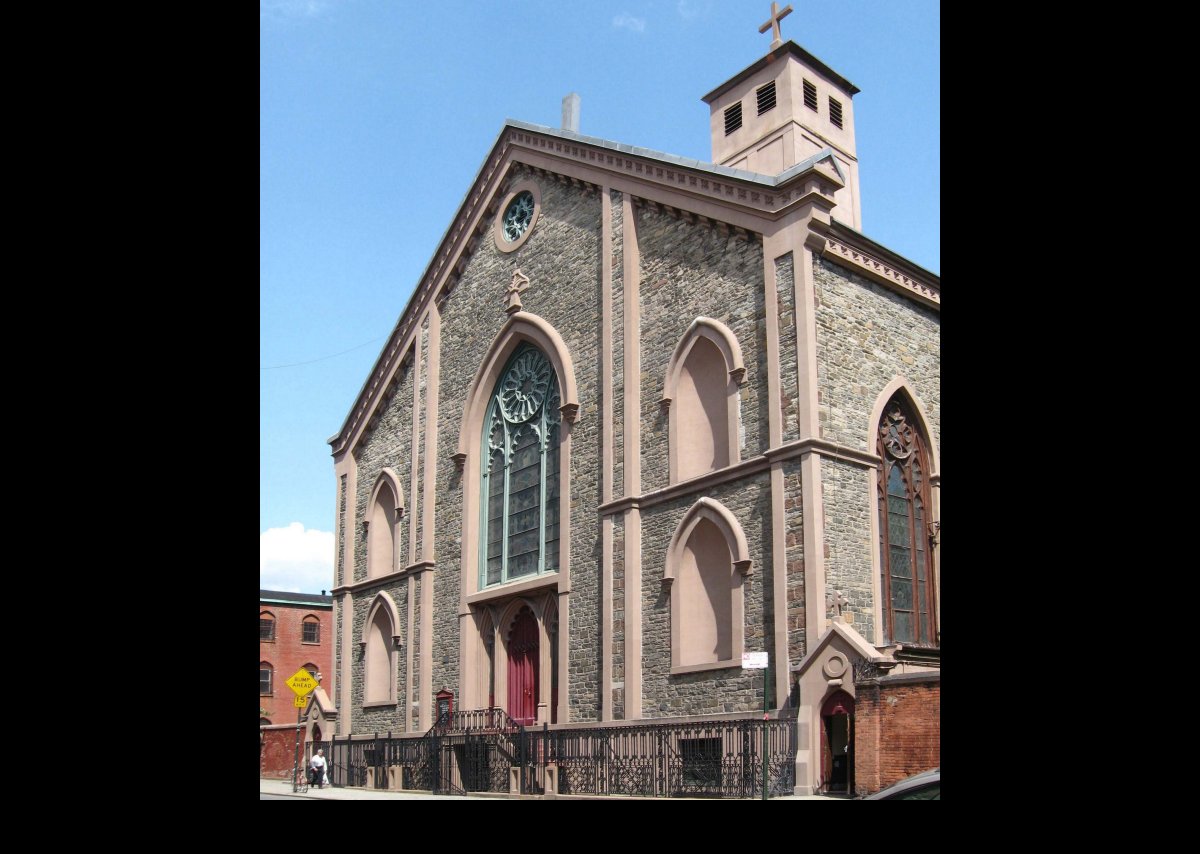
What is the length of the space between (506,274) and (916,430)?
1092 cm

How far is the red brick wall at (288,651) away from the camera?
51406 mm

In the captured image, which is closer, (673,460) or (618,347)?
(673,460)

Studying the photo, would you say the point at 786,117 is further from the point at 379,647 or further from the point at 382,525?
the point at 379,647

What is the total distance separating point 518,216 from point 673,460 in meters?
9.63

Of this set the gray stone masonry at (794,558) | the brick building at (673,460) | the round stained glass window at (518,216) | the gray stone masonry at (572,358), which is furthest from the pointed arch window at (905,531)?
the round stained glass window at (518,216)

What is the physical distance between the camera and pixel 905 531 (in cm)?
2105

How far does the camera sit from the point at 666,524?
2111cm

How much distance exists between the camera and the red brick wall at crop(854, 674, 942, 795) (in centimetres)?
1550

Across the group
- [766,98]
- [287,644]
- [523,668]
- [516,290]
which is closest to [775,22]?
[766,98]

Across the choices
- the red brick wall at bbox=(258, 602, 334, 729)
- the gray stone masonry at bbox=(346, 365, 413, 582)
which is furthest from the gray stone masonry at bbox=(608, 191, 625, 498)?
the red brick wall at bbox=(258, 602, 334, 729)

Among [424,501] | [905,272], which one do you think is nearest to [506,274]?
[424,501]

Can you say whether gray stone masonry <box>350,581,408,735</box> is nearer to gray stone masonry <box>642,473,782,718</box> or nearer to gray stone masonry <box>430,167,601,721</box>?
gray stone masonry <box>430,167,601,721</box>

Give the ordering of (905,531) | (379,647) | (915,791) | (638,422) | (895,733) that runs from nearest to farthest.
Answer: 1. (915,791)
2. (895,733)
3. (905,531)
4. (638,422)
5. (379,647)

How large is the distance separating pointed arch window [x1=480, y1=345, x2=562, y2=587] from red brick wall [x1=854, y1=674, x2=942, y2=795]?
9.65 m
